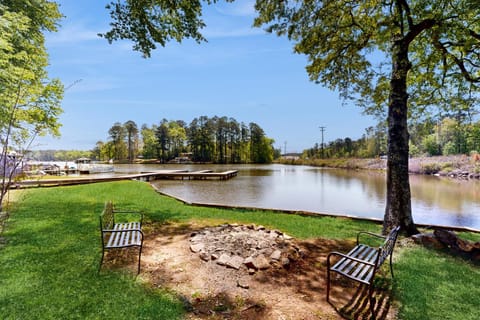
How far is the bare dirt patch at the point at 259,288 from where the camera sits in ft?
7.93

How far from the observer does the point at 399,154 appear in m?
5.07

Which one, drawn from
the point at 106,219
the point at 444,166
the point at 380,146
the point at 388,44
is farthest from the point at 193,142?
the point at 106,219

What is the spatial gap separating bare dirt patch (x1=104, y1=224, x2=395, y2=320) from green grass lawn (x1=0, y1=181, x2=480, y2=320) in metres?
0.23

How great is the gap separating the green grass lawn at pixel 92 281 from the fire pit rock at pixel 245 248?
963mm

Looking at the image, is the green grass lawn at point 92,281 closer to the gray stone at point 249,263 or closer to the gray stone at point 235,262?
the gray stone at point 235,262

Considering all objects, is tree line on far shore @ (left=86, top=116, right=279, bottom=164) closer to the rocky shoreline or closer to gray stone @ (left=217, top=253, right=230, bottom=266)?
the rocky shoreline

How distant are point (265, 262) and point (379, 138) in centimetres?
5164

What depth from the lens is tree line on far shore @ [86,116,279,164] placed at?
54.2 meters

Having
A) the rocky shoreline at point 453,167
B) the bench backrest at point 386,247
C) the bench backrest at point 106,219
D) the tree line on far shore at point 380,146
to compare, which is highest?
the tree line on far shore at point 380,146

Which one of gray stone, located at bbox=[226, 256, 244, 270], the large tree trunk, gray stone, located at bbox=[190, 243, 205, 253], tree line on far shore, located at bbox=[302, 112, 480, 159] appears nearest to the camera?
gray stone, located at bbox=[226, 256, 244, 270]

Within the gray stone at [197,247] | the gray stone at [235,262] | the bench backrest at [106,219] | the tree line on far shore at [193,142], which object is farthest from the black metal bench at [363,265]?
the tree line on far shore at [193,142]

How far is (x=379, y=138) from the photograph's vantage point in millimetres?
46656

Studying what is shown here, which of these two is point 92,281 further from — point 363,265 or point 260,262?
point 363,265

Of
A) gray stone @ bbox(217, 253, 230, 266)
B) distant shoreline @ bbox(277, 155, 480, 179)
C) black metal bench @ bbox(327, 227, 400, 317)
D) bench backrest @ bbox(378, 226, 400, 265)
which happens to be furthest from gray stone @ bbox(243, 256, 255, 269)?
distant shoreline @ bbox(277, 155, 480, 179)
